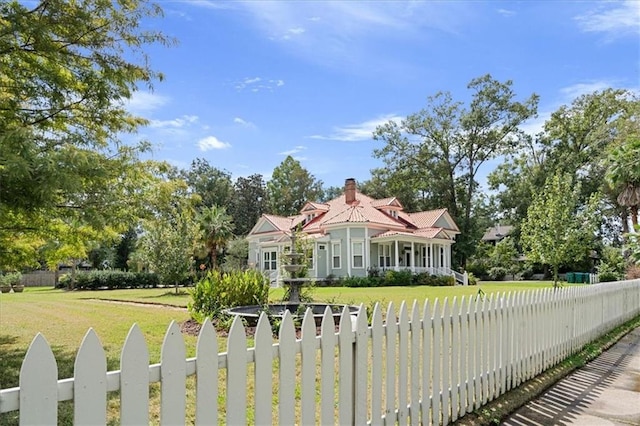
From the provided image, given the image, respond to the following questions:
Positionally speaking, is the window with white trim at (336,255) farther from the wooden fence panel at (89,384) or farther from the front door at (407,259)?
the wooden fence panel at (89,384)

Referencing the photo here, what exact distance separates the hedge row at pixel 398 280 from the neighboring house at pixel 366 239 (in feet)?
4.65

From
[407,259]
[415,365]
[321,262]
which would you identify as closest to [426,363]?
[415,365]

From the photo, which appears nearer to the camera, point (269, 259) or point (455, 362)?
point (455, 362)

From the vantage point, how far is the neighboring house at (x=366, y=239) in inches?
1375

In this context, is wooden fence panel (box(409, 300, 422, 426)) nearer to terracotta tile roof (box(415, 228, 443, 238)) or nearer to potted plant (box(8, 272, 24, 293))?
terracotta tile roof (box(415, 228, 443, 238))

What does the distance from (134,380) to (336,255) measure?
33.8m

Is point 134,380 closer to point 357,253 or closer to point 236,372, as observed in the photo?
point 236,372

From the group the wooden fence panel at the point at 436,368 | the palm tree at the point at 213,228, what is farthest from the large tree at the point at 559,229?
the palm tree at the point at 213,228

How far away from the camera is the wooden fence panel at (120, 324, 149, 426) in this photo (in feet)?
7.11

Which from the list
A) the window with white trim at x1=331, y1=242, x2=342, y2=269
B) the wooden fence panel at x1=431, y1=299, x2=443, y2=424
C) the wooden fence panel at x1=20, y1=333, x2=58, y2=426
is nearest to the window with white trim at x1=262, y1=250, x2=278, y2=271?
the window with white trim at x1=331, y1=242, x2=342, y2=269

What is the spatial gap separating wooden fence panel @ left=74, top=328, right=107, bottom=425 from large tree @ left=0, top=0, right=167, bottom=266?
3.86 m

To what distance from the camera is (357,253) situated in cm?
3519

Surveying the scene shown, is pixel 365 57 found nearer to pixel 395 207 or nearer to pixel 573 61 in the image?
pixel 573 61

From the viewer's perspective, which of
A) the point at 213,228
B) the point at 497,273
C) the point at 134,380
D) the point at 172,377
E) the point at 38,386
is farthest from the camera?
the point at 497,273
